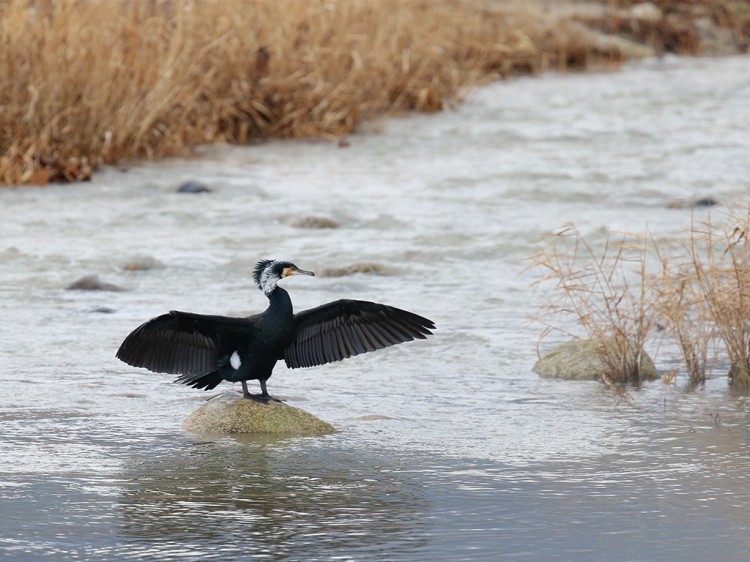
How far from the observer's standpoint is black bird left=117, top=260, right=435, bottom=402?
18.1 feet

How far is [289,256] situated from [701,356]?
379cm

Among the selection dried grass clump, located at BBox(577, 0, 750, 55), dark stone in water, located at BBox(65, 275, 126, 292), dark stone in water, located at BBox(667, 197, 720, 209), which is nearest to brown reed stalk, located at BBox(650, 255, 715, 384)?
dark stone in water, located at BBox(65, 275, 126, 292)

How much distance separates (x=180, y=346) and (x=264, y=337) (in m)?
0.39

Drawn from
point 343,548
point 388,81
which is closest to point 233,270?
point 343,548

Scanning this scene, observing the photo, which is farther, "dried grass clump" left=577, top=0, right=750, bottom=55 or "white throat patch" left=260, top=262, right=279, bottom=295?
"dried grass clump" left=577, top=0, right=750, bottom=55

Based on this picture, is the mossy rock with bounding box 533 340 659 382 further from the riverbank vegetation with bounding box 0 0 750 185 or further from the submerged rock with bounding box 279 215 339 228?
the riverbank vegetation with bounding box 0 0 750 185

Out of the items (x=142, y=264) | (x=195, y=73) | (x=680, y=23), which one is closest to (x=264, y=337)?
(x=142, y=264)

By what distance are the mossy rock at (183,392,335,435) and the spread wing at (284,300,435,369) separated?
28cm

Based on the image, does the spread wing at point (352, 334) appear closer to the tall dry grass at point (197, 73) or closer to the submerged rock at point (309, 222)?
the submerged rock at point (309, 222)

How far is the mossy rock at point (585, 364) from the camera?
21.5 ft

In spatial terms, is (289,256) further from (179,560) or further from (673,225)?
(179,560)

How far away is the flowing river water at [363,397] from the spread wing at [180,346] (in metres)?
0.26

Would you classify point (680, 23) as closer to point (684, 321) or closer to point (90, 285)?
point (90, 285)

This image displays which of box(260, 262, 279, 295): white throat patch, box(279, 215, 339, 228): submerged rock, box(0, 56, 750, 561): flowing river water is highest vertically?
box(260, 262, 279, 295): white throat patch
